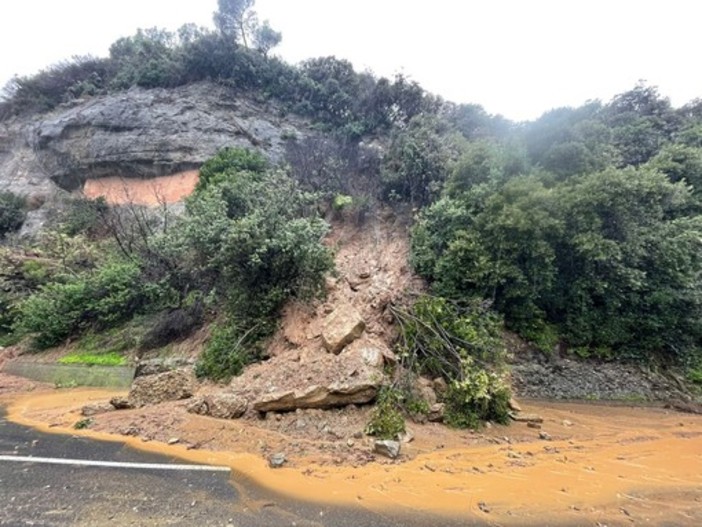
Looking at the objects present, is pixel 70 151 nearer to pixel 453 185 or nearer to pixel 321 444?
pixel 453 185

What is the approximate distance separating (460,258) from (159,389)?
7822 mm

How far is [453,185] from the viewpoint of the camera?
11633 mm

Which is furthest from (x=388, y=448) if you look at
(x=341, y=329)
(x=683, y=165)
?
(x=683, y=165)

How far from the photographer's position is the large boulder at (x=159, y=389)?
744 centimetres

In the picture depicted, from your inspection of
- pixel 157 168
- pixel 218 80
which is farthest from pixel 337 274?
pixel 218 80

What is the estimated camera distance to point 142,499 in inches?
162

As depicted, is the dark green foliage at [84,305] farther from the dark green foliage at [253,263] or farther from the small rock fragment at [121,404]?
the small rock fragment at [121,404]

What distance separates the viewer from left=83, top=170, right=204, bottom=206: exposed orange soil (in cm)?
1970

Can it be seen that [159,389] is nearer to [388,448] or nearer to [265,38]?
[388,448]

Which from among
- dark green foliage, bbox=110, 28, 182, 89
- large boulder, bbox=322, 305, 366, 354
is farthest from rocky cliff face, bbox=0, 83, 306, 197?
large boulder, bbox=322, 305, 366, 354

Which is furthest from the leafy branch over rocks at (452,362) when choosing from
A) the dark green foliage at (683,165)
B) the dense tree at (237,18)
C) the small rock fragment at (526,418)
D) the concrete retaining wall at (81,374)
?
the dense tree at (237,18)

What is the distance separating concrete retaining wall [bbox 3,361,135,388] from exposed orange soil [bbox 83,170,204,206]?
1042 centimetres

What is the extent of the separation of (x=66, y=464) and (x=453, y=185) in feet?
36.6

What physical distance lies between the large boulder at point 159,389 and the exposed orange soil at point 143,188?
45.9 feet
